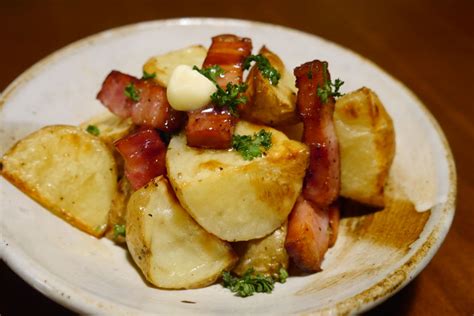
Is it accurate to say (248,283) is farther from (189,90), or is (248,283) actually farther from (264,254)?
(189,90)

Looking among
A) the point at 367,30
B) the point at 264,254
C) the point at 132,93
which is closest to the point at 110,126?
the point at 132,93

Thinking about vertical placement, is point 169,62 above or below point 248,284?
above

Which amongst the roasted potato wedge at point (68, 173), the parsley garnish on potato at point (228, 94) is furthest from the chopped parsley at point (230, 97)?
the roasted potato wedge at point (68, 173)

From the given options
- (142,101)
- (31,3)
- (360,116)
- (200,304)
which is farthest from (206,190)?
(31,3)

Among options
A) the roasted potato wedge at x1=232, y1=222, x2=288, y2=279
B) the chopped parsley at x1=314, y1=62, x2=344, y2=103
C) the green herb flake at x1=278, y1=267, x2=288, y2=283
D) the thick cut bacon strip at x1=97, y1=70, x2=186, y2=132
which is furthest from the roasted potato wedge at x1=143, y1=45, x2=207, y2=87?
the green herb flake at x1=278, y1=267, x2=288, y2=283

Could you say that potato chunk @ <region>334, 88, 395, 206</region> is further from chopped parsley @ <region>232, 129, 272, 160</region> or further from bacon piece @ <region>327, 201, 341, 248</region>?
chopped parsley @ <region>232, 129, 272, 160</region>
